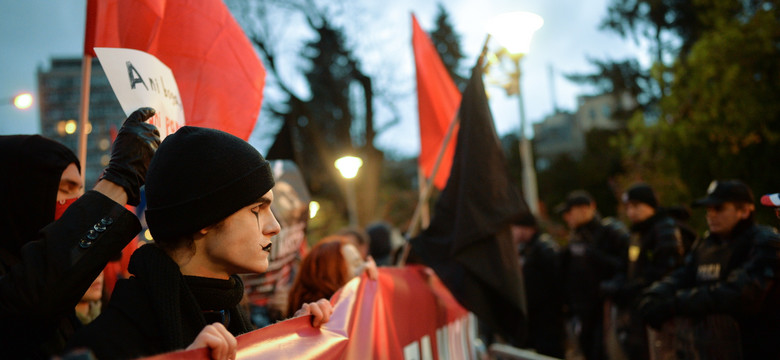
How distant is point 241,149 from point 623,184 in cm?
1997

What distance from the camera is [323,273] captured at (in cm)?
370

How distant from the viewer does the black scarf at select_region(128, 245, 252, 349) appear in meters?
1.65

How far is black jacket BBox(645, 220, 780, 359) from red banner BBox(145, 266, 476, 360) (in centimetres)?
164

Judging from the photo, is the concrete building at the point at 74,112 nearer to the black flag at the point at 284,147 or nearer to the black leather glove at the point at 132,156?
the black flag at the point at 284,147

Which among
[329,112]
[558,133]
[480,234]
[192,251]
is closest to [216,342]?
[192,251]

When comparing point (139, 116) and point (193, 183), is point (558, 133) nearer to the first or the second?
point (139, 116)

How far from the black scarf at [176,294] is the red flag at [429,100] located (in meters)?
4.05

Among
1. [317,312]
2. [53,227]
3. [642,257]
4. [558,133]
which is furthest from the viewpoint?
[558,133]

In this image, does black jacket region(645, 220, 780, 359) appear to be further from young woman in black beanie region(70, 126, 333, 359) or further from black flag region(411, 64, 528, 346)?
young woman in black beanie region(70, 126, 333, 359)

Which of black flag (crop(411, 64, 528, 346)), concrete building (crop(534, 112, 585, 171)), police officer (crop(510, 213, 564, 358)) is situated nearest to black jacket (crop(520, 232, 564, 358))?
police officer (crop(510, 213, 564, 358))

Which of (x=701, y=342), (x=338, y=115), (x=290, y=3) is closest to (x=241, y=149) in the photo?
(x=701, y=342)

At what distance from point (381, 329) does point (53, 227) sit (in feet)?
5.95

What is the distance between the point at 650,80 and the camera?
32875 mm

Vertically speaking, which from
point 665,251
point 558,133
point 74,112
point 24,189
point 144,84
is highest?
point 558,133
